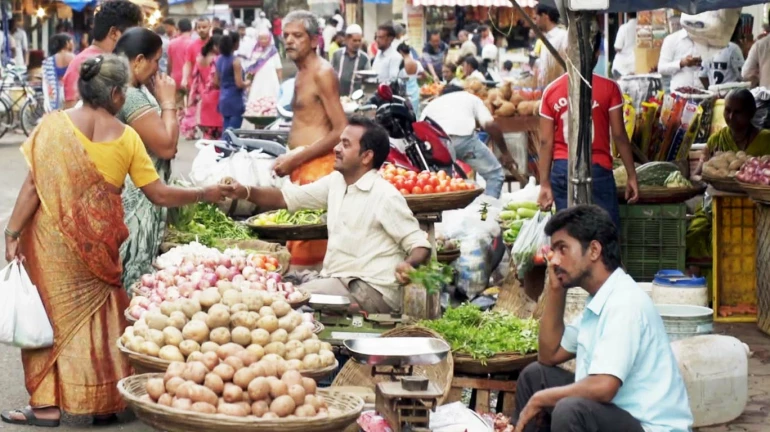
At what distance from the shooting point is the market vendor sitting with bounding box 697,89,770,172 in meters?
9.27

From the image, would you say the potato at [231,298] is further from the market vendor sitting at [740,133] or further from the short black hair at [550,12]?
the short black hair at [550,12]

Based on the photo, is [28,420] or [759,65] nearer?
[28,420]

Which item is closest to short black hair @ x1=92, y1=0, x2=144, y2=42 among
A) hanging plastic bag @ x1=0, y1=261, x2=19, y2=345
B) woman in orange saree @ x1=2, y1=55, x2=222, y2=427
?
woman in orange saree @ x1=2, y1=55, x2=222, y2=427

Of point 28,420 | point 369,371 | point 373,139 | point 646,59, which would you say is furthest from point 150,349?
point 646,59

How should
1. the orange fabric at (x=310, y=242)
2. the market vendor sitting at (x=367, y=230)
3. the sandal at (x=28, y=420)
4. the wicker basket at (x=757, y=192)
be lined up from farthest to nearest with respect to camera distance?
1. the orange fabric at (x=310, y=242)
2. the wicker basket at (x=757, y=192)
3. the market vendor sitting at (x=367, y=230)
4. the sandal at (x=28, y=420)

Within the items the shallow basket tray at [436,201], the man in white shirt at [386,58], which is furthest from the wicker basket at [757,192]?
the man in white shirt at [386,58]

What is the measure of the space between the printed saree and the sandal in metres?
1.02

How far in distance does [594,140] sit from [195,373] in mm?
4241

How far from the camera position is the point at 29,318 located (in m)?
6.18

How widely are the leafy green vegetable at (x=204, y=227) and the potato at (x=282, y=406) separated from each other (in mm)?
3566

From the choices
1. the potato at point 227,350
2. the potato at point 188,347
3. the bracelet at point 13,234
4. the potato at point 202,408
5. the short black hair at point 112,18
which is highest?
the short black hair at point 112,18

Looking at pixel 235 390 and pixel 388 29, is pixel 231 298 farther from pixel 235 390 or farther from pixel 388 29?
pixel 388 29

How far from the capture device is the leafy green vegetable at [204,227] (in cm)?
814

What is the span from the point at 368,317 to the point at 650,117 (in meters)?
4.48
